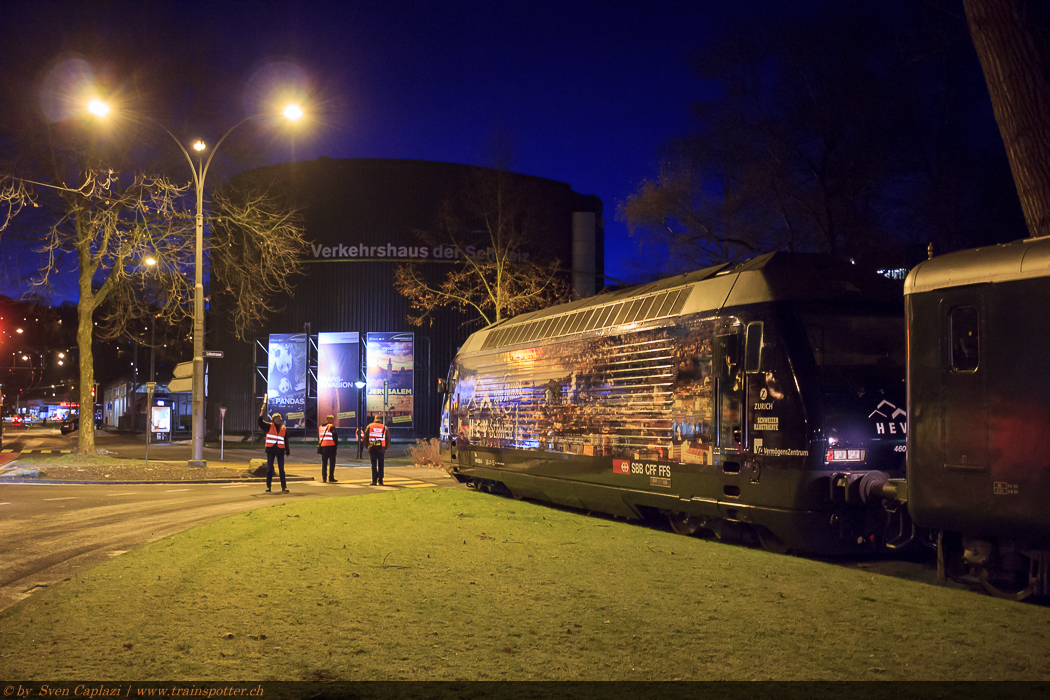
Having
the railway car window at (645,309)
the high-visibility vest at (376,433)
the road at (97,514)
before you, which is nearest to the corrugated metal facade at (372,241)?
the road at (97,514)

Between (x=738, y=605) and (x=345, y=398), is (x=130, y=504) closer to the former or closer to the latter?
(x=738, y=605)

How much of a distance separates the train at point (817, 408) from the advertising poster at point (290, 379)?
32.8 metres

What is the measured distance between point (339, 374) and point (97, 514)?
31060 mm

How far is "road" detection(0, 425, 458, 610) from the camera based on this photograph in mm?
9508

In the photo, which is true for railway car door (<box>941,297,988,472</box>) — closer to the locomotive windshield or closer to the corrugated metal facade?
the locomotive windshield

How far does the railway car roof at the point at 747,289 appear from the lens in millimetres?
9719

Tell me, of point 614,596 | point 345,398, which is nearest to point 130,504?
point 614,596

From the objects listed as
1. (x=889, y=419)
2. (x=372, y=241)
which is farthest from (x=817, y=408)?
(x=372, y=241)

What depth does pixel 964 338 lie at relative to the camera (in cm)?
718

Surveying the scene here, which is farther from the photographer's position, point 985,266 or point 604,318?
point 604,318

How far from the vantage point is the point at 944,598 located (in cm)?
715

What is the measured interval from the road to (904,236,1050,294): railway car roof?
29.3 ft

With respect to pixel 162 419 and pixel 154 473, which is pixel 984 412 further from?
pixel 162 419

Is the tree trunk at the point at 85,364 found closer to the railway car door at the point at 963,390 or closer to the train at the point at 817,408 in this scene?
the train at the point at 817,408
